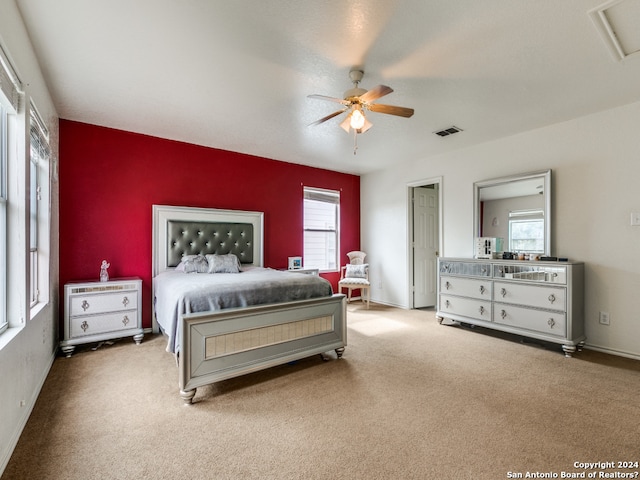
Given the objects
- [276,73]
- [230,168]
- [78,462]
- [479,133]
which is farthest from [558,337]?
[230,168]

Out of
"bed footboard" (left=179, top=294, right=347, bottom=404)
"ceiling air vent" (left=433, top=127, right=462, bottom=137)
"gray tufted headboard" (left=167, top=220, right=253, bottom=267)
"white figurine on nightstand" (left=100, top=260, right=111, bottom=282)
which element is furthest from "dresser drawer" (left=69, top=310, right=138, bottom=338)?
"ceiling air vent" (left=433, top=127, right=462, bottom=137)

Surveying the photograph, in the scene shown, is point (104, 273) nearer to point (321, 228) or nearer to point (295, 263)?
point (295, 263)

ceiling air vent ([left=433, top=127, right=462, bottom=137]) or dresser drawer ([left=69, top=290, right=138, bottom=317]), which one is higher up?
ceiling air vent ([left=433, top=127, right=462, bottom=137])

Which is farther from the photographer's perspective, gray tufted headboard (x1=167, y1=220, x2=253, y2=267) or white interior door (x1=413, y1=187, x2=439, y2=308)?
white interior door (x1=413, y1=187, x2=439, y2=308)

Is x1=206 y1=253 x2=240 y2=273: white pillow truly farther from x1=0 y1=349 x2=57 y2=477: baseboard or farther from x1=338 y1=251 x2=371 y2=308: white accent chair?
x1=338 y1=251 x2=371 y2=308: white accent chair

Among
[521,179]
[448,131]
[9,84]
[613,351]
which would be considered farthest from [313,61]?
[613,351]

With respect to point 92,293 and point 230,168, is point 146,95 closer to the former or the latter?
point 230,168

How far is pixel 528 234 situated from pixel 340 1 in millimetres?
3556

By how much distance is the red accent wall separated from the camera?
11.8ft

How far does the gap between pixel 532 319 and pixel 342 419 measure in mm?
2683

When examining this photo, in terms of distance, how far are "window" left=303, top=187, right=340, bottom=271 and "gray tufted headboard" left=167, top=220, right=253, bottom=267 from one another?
49.2 inches

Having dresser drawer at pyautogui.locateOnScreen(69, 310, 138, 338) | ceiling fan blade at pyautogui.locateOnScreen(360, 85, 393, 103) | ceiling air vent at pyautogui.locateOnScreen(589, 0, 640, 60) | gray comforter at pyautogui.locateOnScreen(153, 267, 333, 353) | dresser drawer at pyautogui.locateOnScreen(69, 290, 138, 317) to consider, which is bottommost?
dresser drawer at pyautogui.locateOnScreen(69, 310, 138, 338)

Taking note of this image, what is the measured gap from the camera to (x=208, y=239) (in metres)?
4.35

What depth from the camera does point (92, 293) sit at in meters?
3.30
